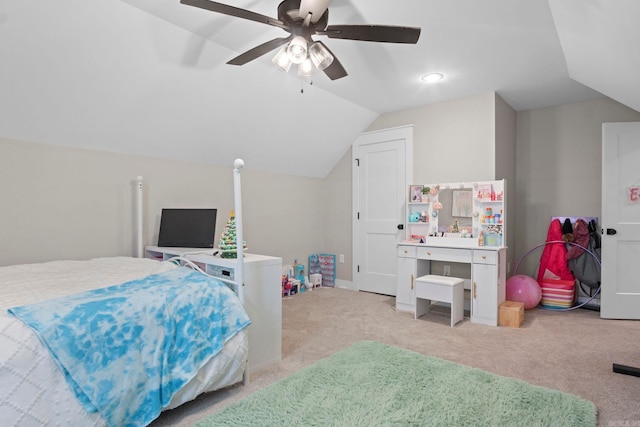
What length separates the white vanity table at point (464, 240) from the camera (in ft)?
11.3

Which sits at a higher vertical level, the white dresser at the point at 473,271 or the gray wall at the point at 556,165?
the gray wall at the point at 556,165

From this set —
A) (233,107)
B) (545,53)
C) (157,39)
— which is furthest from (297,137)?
(545,53)

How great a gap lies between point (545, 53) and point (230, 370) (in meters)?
3.43

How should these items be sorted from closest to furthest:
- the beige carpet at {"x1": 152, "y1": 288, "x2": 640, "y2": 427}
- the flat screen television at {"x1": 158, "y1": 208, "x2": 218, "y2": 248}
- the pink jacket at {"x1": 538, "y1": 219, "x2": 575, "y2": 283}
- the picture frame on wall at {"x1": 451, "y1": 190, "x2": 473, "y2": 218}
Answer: the beige carpet at {"x1": 152, "y1": 288, "x2": 640, "y2": 427}
the flat screen television at {"x1": 158, "y1": 208, "x2": 218, "y2": 248}
the picture frame on wall at {"x1": 451, "y1": 190, "x2": 473, "y2": 218}
the pink jacket at {"x1": 538, "y1": 219, "x2": 575, "y2": 283}

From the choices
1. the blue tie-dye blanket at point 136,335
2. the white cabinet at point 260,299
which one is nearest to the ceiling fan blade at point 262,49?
the white cabinet at point 260,299

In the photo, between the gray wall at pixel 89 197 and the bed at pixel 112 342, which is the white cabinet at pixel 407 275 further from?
the bed at pixel 112 342

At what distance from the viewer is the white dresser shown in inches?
134

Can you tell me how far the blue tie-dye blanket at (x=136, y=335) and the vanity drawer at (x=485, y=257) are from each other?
246cm

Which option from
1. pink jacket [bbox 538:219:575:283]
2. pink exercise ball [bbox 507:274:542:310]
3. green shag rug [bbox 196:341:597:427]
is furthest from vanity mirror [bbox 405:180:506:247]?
green shag rug [bbox 196:341:597:427]

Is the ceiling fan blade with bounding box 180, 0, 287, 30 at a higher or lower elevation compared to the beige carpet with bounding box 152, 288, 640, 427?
higher

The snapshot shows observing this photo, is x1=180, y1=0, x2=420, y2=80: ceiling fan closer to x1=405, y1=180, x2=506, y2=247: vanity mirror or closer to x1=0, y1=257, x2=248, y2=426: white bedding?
x1=0, y1=257, x2=248, y2=426: white bedding

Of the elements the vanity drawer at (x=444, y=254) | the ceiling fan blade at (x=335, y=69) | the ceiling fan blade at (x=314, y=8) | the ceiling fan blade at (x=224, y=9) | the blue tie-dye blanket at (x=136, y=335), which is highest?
the ceiling fan blade at (x=314, y=8)

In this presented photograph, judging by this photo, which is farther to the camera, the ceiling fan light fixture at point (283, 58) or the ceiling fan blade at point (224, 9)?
the ceiling fan light fixture at point (283, 58)

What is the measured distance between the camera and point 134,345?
167 centimetres
